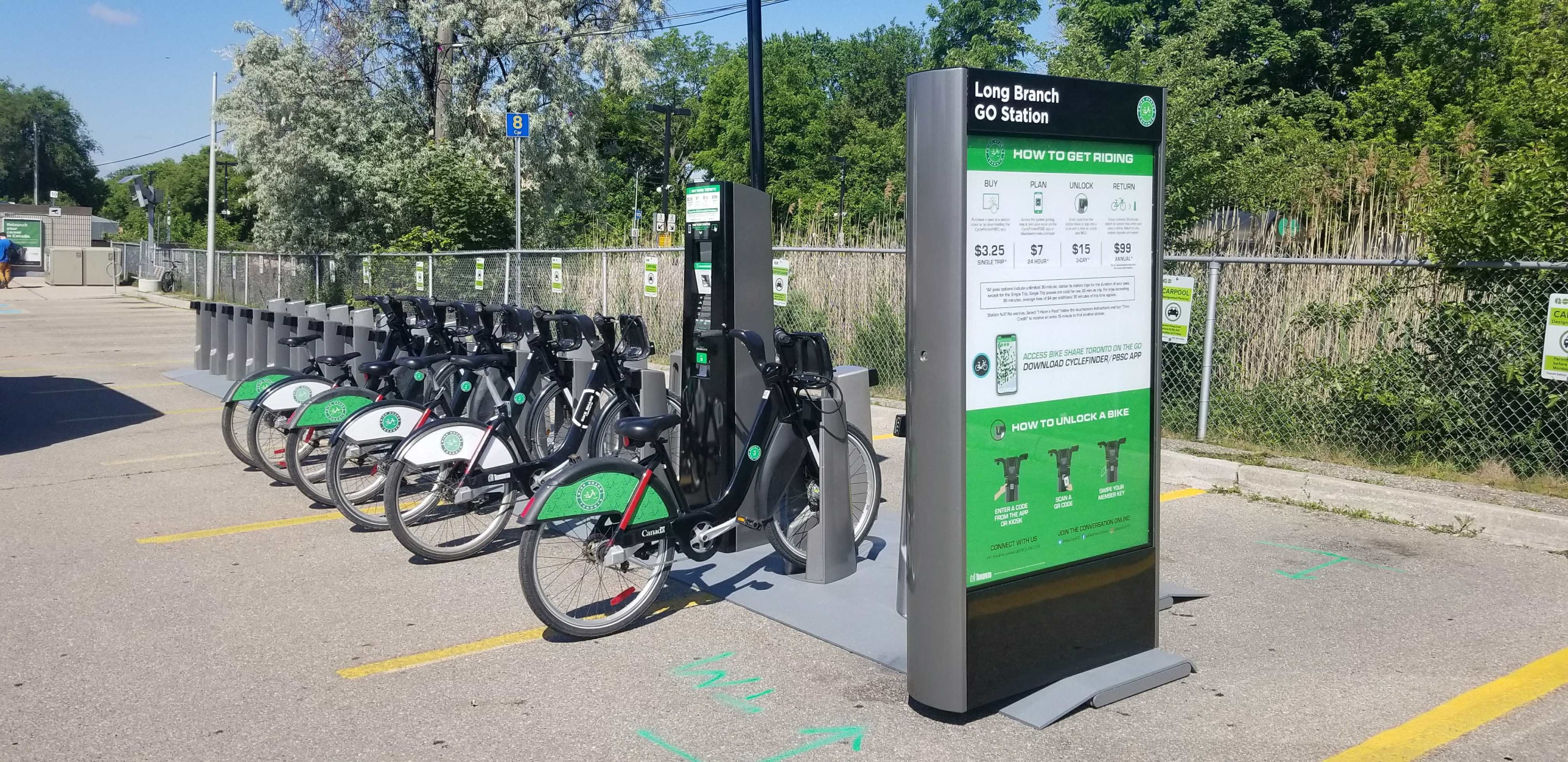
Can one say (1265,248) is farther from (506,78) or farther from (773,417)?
(506,78)

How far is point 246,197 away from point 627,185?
41590 millimetres

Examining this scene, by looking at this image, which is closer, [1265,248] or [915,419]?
[915,419]

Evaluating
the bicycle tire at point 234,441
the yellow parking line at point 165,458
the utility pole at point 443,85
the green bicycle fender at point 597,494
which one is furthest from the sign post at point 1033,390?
the utility pole at point 443,85

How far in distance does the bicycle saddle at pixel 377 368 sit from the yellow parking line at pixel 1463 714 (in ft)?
19.0

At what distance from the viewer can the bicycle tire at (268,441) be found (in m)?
8.16

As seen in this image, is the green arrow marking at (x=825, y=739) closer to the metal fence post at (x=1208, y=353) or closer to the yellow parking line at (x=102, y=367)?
the metal fence post at (x=1208, y=353)

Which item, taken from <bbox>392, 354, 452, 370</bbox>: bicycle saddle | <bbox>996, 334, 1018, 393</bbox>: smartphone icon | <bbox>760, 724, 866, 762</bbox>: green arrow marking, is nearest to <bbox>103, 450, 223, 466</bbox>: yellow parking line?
<bbox>392, 354, 452, 370</bbox>: bicycle saddle

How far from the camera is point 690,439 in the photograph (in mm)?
6480

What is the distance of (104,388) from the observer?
14.1 metres

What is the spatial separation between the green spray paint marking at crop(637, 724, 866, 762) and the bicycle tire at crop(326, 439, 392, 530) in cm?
332

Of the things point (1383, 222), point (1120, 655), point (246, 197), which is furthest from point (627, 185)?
point (1120, 655)

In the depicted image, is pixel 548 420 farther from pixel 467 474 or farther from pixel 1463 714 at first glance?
pixel 1463 714

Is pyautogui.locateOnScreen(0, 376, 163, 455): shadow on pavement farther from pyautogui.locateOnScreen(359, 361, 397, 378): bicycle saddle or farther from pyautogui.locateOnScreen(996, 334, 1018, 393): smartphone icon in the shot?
pyautogui.locateOnScreen(996, 334, 1018, 393): smartphone icon

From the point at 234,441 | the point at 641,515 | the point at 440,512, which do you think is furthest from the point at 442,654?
the point at 234,441
